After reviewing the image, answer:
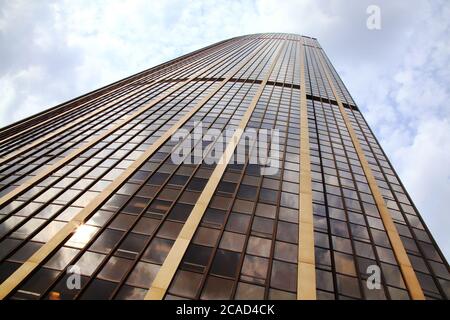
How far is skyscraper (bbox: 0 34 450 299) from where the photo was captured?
17109mm

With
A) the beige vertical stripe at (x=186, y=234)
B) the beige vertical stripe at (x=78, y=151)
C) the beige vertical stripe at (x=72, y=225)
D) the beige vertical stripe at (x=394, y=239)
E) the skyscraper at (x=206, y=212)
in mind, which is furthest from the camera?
the beige vertical stripe at (x=78, y=151)

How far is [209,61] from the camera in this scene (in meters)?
76.9

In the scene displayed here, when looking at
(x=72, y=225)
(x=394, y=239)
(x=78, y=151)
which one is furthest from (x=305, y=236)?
(x=78, y=151)

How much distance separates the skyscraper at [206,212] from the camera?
1711 centimetres

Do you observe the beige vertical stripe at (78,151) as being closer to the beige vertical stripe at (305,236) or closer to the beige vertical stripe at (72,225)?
the beige vertical stripe at (72,225)

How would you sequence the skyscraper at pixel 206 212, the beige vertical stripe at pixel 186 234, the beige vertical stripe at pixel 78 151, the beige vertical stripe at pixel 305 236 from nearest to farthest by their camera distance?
the beige vertical stripe at pixel 186 234 → the beige vertical stripe at pixel 305 236 → the skyscraper at pixel 206 212 → the beige vertical stripe at pixel 78 151

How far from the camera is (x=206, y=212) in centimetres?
2202

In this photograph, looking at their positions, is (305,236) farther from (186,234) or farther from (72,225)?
(72,225)

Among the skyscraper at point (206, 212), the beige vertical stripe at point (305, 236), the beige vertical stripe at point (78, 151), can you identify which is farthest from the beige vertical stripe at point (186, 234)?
the beige vertical stripe at point (78, 151)

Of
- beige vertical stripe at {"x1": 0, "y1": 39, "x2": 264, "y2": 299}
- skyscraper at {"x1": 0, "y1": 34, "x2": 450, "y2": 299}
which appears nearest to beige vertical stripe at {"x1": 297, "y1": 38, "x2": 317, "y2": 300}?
skyscraper at {"x1": 0, "y1": 34, "x2": 450, "y2": 299}

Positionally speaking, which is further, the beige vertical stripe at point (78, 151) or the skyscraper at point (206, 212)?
the beige vertical stripe at point (78, 151)
